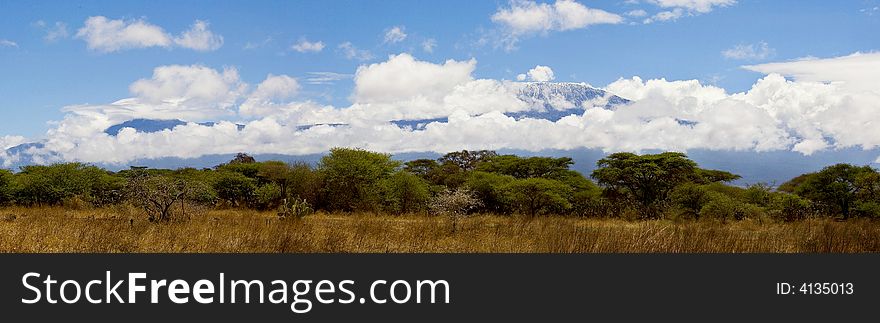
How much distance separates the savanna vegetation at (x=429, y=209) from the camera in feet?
41.2

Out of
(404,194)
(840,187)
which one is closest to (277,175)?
(404,194)

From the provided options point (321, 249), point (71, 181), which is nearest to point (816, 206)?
point (321, 249)

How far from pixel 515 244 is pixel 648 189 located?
39918 millimetres

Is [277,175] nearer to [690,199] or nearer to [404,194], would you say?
[404,194]

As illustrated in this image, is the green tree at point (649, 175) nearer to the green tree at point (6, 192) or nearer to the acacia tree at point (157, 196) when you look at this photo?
the acacia tree at point (157, 196)

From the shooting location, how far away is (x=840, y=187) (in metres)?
41.4

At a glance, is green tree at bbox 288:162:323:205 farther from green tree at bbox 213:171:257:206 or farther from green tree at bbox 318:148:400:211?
green tree at bbox 213:171:257:206

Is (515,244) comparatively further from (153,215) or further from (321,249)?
(153,215)

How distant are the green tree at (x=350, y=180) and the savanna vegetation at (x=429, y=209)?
0.09 metres

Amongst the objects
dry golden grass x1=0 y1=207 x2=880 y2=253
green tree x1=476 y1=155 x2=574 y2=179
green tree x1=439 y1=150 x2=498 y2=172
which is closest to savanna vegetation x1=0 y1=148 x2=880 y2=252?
dry golden grass x1=0 y1=207 x2=880 y2=253

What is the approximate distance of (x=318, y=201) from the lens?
3953 centimetres

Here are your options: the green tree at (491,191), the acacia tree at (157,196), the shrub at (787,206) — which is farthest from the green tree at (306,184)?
the shrub at (787,206)

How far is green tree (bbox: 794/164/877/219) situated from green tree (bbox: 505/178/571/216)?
54.0ft

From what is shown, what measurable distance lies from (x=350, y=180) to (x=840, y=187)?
31.2 metres
